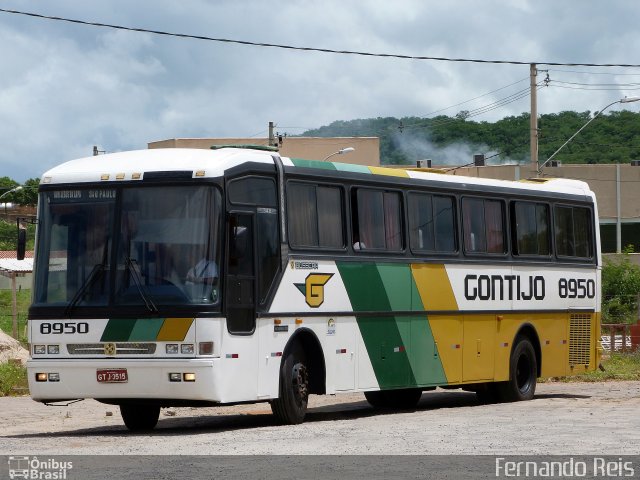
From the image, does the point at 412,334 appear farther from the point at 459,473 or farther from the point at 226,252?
the point at 459,473

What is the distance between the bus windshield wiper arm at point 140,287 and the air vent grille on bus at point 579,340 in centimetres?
1056

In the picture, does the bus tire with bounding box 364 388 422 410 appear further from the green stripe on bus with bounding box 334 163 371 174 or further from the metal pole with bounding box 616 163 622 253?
the metal pole with bounding box 616 163 622 253

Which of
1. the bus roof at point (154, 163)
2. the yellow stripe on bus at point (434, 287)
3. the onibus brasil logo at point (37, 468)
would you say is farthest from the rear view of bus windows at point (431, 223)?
the onibus brasil logo at point (37, 468)

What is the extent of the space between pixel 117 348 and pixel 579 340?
10965 mm

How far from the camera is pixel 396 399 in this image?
22.8 meters

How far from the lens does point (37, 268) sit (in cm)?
1711

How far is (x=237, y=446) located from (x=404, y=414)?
6.04 metres

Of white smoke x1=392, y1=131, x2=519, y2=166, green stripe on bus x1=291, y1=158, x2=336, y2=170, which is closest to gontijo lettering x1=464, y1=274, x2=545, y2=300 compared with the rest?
green stripe on bus x1=291, y1=158, x2=336, y2=170

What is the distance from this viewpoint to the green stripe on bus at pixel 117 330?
16484 millimetres

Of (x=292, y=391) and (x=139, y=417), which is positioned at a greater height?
(x=292, y=391)

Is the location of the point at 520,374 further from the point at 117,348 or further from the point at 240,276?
the point at 117,348

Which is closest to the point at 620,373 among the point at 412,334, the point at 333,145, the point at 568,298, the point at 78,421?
the point at 568,298

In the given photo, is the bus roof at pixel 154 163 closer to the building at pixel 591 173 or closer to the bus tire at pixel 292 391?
the bus tire at pixel 292 391

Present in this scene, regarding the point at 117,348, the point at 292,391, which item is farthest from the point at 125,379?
the point at 292,391
